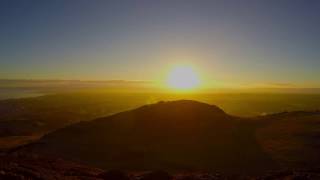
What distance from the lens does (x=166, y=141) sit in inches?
2375

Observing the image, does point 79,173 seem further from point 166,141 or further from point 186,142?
point 186,142

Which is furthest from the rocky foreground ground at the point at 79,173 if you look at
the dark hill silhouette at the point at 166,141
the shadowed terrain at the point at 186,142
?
the dark hill silhouette at the point at 166,141

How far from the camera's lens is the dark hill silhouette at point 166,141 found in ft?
167

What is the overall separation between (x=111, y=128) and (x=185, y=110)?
1309 cm

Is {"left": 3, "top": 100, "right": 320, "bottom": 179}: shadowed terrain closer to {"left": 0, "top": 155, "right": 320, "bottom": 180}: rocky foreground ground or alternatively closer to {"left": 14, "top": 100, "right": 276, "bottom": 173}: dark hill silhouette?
{"left": 14, "top": 100, "right": 276, "bottom": 173}: dark hill silhouette

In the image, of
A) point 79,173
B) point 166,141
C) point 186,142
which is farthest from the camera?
point 166,141

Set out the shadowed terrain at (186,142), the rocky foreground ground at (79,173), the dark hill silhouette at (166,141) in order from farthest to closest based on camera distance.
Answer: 1. the dark hill silhouette at (166,141)
2. the shadowed terrain at (186,142)
3. the rocky foreground ground at (79,173)

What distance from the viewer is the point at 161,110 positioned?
72.1 metres

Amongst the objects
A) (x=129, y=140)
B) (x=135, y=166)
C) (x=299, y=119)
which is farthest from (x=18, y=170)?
(x=299, y=119)

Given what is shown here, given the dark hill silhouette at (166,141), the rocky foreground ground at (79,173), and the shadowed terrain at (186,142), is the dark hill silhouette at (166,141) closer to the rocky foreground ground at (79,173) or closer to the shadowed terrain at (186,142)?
the shadowed terrain at (186,142)

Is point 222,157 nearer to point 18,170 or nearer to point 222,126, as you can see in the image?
point 222,126

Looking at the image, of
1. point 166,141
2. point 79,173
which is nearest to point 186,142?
point 166,141

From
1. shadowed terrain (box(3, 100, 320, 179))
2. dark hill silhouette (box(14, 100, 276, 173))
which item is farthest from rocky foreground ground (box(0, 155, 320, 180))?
dark hill silhouette (box(14, 100, 276, 173))

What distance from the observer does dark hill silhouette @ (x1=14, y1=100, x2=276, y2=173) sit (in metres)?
50.9
